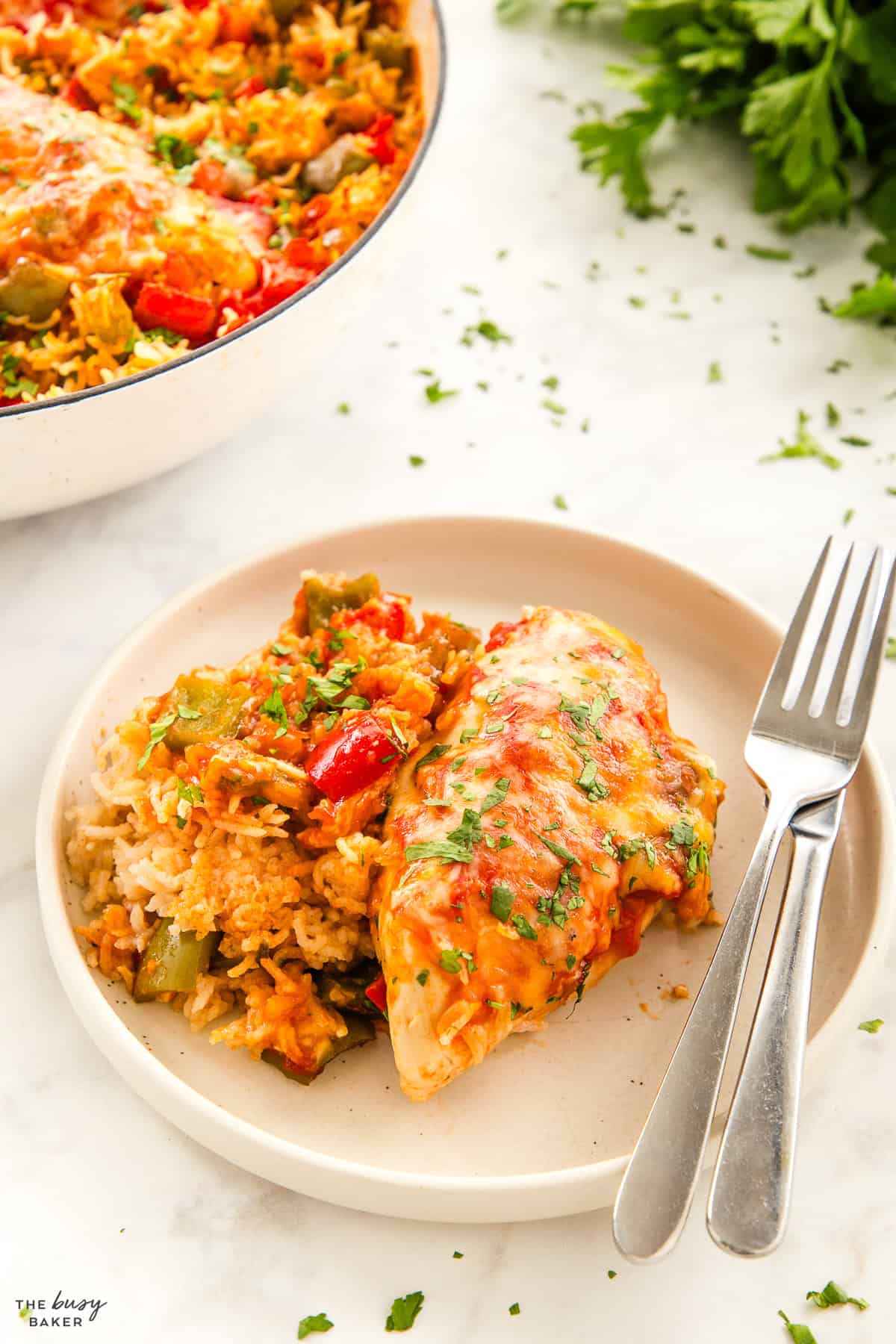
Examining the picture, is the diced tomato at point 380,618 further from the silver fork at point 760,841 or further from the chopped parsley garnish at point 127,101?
the chopped parsley garnish at point 127,101

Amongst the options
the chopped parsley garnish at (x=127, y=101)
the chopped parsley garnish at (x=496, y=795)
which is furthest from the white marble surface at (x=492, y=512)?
the chopped parsley garnish at (x=127, y=101)

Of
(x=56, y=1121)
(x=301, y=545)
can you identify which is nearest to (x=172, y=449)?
(x=301, y=545)

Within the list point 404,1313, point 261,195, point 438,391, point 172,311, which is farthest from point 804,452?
point 404,1313

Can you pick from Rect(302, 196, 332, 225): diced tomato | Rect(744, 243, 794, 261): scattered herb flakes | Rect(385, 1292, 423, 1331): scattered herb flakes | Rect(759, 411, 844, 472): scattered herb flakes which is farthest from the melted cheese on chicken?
Rect(744, 243, 794, 261): scattered herb flakes

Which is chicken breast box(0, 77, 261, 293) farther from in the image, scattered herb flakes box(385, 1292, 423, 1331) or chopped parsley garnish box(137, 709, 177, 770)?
scattered herb flakes box(385, 1292, 423, 1331)

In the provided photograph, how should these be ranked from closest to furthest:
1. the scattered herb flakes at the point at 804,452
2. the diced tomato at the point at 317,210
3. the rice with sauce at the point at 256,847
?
the rice with sauce at the point at 256,847 < the diced tomato at the point at 317,210 < the scattered herb flakes at the point at 804,452

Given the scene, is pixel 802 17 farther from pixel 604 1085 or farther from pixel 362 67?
pixel 604 1085

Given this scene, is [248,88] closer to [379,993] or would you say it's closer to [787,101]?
[787,101]
